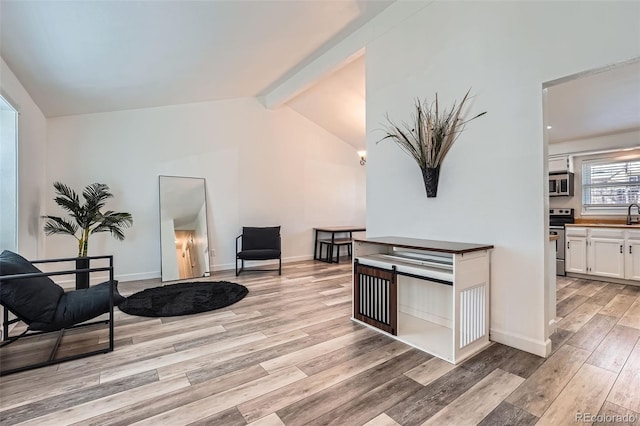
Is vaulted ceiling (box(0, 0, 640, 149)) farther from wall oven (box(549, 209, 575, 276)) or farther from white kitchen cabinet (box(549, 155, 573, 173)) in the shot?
wall oven (box(549, 209, 575, 276))

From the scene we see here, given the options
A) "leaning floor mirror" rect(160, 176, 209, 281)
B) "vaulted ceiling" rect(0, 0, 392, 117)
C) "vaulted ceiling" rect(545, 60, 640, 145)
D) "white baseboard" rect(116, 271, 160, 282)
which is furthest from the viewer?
"leaning floor mirror" rect(160, 176, 209, 281)

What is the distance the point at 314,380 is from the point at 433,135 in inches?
89.7

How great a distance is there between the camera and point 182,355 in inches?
89.1

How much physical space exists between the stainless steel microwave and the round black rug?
208 inches

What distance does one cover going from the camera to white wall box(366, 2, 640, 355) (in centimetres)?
205

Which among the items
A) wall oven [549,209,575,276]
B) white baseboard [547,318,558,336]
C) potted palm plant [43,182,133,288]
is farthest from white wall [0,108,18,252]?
wall oven [549,209,575,276]

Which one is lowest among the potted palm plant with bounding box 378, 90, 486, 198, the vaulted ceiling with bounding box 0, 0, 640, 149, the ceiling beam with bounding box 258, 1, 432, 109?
the potted palm plant with bounding box 378, 90, 486, 198

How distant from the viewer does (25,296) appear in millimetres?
2070

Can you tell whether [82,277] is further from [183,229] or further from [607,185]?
[607,185]

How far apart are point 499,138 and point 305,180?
4.37 metres

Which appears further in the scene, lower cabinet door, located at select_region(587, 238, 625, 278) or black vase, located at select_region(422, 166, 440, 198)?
lower cabinet door, located at select_region(587, 238, 625, 278)

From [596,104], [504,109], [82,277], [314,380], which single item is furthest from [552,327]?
[82,277]

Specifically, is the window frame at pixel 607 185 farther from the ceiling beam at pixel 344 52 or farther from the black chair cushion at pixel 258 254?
the black chair cushion at pixel 258 254

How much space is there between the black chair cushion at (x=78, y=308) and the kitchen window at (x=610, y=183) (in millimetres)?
6577
